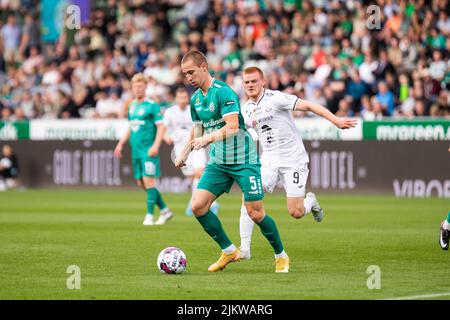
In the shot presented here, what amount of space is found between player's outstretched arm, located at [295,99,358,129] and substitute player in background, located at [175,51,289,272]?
0.71 metres

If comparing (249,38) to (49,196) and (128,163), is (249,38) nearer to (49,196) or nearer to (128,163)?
(128,163)

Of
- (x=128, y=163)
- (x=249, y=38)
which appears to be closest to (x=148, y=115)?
(x=128, y=163)

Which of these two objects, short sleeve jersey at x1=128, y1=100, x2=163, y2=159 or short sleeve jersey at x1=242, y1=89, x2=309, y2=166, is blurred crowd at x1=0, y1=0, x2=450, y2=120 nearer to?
short sleeve jersey at x1=128, y1=100, x2=163, y2=159

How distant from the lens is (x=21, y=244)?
14172 millimetres

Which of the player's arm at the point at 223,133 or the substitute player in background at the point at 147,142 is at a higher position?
the player's arm at the point at 223,133

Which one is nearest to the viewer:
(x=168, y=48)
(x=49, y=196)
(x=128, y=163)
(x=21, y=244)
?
(x=21, y=244)

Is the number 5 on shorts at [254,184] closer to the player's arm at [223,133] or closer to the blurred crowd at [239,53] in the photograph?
the player's arm at [223,133]

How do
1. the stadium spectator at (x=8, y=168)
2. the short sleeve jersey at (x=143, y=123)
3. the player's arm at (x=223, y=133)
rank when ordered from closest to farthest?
the player's arm at (x=223, y=133)
the short sleeve jersey at (x=143, y=123)
the stadium spectator at (x=8, y=168)

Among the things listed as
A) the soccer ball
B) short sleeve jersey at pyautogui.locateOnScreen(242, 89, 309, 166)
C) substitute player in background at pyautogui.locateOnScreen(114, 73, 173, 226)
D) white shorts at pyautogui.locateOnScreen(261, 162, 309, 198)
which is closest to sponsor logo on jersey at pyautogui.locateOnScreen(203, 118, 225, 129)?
short sleeve jersey at pyautogui.locateOnScreen(242, 89, 309, 166)

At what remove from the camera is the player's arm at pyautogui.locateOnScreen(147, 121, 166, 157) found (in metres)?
17.8

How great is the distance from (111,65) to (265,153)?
18.9 meters

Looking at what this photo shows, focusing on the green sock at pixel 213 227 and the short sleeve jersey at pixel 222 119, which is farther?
the green sock at pixel 213 227

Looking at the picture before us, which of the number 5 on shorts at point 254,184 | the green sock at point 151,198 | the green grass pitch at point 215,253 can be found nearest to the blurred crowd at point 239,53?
the green grass pitch at point 215,253

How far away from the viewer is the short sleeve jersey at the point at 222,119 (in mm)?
10922
